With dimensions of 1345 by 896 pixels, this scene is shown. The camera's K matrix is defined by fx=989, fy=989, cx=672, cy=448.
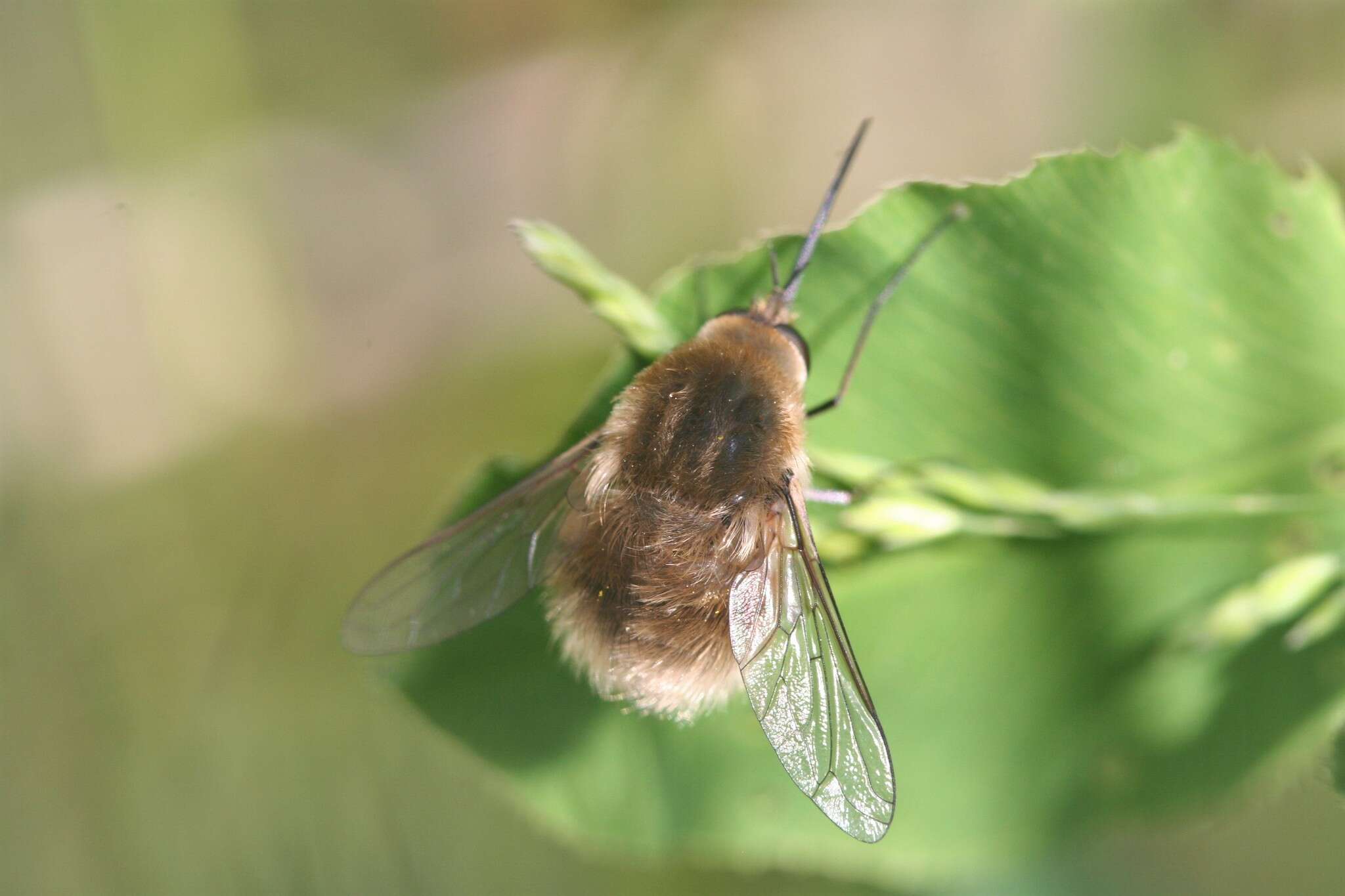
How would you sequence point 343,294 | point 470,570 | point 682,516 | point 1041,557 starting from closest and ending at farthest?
point 682,516, point 470,570, point 1041,557, point 343,294

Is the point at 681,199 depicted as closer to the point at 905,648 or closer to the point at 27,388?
the point at 905,648

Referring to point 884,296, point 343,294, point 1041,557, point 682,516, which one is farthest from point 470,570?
point 343,294

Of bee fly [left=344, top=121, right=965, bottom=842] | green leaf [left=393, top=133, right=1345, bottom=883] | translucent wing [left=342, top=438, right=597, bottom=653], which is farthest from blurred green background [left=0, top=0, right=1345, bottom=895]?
bee fly [left=344, top=121, right=965, bottom=842]

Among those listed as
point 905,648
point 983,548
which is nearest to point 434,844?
point 905,648

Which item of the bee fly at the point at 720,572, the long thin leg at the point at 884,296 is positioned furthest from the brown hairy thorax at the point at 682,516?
the long thin leg at the point at 884,296

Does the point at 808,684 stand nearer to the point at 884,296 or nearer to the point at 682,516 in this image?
the point at 682,516

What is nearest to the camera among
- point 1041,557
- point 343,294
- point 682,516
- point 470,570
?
point 682,516
